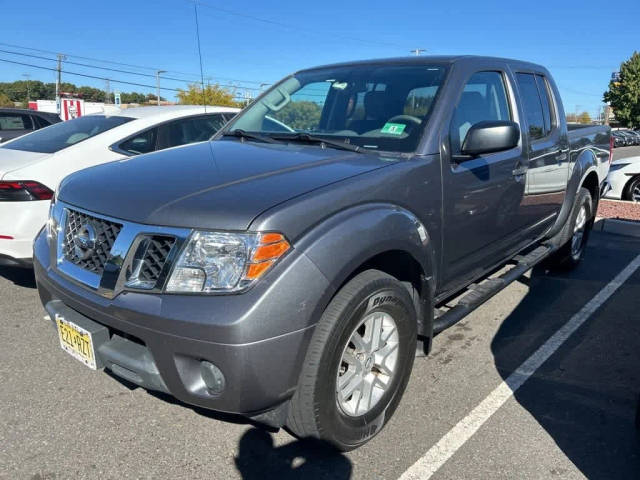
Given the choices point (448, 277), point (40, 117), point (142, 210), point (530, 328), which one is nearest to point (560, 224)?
point (530, 328)

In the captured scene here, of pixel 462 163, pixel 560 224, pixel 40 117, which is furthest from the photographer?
pixel 40 117

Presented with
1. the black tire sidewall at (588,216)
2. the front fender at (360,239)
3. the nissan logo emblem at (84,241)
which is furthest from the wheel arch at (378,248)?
the black tire sidewall at (588,216)

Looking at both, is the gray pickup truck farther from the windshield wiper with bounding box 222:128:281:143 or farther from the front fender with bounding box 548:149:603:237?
the front fender with bounding box 548:149:603:237

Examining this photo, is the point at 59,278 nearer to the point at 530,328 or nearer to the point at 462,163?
the point at 462,163

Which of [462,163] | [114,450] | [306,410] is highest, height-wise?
[462,163]

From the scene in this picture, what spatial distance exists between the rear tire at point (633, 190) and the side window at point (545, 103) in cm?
619

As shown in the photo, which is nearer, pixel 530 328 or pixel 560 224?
pixel 530 328

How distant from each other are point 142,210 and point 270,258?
1.98ft

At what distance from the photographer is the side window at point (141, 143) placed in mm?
4906

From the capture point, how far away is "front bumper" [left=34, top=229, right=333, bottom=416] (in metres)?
1.93

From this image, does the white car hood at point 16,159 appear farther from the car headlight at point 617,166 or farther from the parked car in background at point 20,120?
the car headlight at point 617,166

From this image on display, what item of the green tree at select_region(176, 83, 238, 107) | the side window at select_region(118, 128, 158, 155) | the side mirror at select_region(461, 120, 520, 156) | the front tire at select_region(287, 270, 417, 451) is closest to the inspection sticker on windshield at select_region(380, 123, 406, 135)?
the side mirror at select_region(461, 120, 520, 156)

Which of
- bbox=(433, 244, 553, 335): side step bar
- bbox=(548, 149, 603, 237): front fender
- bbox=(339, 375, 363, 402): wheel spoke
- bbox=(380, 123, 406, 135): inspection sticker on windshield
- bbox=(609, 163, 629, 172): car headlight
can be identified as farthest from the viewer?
bbox=(609, 163, 629, 172): car headlight

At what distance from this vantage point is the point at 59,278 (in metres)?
2.49
